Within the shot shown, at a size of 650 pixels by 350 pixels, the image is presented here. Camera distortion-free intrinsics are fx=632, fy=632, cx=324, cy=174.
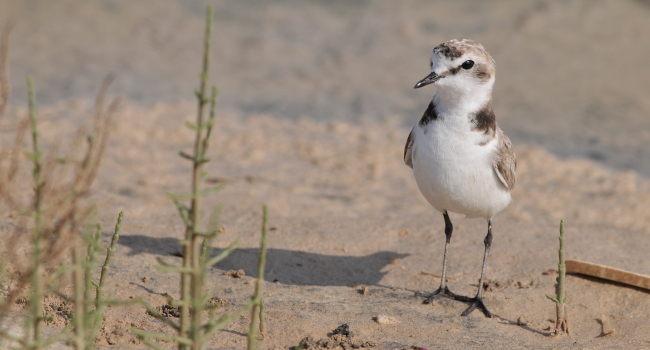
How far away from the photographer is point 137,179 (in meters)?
7.07

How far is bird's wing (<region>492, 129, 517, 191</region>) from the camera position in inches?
170

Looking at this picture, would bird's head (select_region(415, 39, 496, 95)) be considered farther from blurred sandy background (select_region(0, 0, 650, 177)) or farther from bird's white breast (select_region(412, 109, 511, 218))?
blurred sandy background (select_region(0, 0, 650, 177))

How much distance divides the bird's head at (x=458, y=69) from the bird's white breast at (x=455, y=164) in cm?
20

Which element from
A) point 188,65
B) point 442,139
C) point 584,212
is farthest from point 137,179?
point 188,65

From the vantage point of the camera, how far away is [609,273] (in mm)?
4801

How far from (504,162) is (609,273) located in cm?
130

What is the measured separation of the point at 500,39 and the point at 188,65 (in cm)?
646

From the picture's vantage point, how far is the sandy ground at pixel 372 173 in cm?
440

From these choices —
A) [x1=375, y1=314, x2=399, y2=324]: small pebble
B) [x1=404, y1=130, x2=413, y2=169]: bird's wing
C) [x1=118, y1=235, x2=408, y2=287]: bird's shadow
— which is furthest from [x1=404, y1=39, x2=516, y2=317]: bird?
[x1=118, y1=235, x2=408, y2=287]: bird's shadow

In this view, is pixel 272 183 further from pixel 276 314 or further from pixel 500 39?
pixel 500 39

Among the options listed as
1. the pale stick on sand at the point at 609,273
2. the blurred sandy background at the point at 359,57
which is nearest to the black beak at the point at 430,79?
the pale stick on sand at the point at 609,273

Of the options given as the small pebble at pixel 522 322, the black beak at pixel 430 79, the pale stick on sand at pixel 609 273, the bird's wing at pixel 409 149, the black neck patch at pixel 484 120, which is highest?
the black beak at pixel 430 79

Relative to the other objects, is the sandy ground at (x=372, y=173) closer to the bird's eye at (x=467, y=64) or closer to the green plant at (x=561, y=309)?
the green plant at (x=561, y=309)

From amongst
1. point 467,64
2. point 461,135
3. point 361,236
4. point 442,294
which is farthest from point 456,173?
point 361,236
